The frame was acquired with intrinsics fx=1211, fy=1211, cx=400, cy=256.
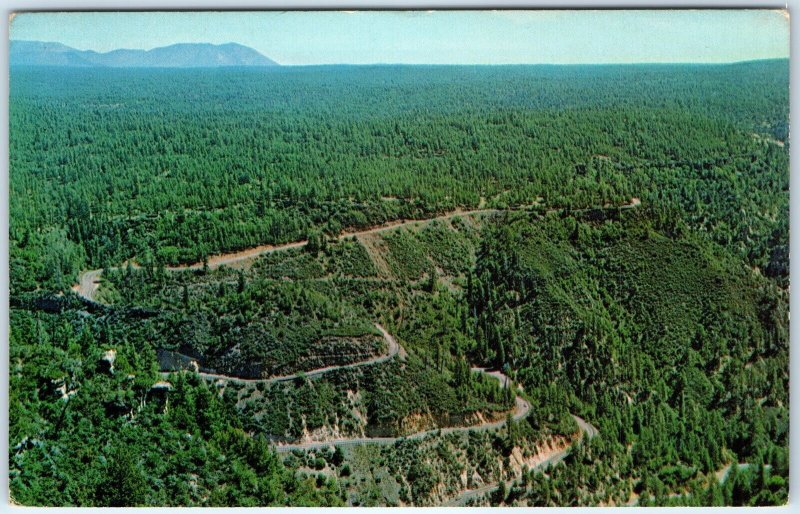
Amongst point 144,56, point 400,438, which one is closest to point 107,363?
point 400,438

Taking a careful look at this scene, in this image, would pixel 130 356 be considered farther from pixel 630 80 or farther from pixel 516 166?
pixel 630 80

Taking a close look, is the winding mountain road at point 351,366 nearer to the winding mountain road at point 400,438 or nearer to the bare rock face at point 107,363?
the winding mountain road at point 400,438

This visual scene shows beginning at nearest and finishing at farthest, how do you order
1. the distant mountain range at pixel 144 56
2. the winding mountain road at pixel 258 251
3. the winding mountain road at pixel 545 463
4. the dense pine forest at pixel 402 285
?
1. the winding mountain road at pixel 545 463
2. the dense pine forest at pixel 402 285
3. the distant mountain range at pixel 144 56
4. the winding mountain road at pixel 258 251

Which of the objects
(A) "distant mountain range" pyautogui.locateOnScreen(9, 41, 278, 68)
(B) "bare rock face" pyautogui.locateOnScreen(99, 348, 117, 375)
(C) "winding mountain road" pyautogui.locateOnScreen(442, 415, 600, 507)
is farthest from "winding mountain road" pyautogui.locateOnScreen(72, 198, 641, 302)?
(C) "winding mountain road" pyautogui.locateOnScreen(442, 415, 600, 507)

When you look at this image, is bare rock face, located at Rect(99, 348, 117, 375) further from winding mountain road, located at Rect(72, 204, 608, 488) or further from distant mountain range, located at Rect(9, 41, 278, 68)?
distant mountain range, located at Rect(9, 41, 278, 68)

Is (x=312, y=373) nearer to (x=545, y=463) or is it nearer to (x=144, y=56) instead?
(x=545, y=463)

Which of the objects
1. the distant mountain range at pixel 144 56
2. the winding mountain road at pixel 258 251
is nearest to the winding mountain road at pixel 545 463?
the winding mountain road at pixel 258 251
